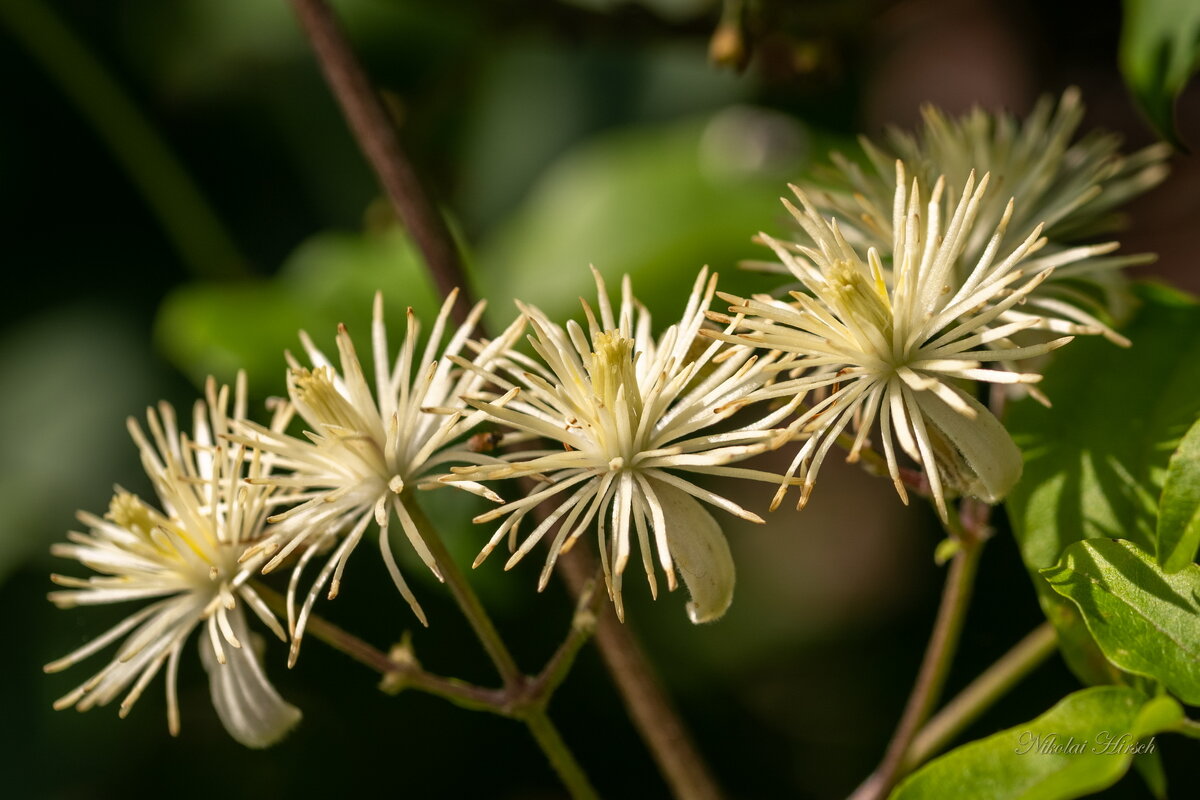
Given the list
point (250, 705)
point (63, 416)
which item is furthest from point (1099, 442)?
point (63, 416)

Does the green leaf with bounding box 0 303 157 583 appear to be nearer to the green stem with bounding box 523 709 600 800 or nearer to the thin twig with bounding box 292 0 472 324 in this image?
the thin twig with bounding box 292 0 472 324

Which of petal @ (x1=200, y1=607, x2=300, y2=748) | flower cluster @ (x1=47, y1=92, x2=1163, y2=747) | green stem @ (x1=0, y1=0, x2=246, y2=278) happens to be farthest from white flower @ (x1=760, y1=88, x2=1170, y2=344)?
green stem @ (x1=0, y1=0, x2=246, y2=278)

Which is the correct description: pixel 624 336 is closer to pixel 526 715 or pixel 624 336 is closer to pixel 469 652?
pixel 526 715

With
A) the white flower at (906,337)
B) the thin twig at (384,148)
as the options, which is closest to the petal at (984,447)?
the white flower at (906,337)

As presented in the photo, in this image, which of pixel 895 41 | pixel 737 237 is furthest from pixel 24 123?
pixel 895 41

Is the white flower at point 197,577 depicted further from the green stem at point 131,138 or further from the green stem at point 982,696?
the green stem at point 131,138

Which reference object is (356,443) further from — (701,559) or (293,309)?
(293,309)
